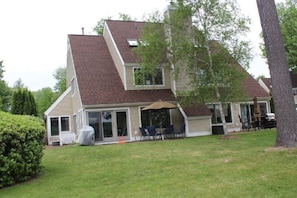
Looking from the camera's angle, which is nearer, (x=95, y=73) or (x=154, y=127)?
(x=154, y=127)

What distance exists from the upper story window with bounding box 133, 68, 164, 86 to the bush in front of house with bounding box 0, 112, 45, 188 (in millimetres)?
11769

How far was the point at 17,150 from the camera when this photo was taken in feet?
24.9

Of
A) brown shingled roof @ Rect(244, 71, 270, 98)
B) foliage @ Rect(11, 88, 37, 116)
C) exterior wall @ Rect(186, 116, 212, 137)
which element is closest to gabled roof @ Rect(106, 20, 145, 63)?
exterior wall @ Rect(186, 116, 212, 137)

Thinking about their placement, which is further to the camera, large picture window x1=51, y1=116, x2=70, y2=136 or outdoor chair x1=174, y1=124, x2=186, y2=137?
large picture window x1=51, y1=116, x2=70, y2=136

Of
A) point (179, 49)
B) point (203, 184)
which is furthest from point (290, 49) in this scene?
point (203, 184)

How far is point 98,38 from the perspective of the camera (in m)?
24.3

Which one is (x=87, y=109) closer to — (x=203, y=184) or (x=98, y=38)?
(x=98, y=38)

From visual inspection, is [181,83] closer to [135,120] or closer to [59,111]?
[135,120]

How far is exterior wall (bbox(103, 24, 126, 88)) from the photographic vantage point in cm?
2078

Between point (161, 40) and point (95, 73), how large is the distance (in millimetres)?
5324

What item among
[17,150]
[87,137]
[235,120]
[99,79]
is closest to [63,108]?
A: [99,79]

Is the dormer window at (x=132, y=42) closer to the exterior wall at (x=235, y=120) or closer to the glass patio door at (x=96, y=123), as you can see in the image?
the glass patio door at (x=96, y=123)

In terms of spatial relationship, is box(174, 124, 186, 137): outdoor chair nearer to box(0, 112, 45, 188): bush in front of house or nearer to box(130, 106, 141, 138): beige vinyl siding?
box(130, 106, 141, 138): beige vinyl siding

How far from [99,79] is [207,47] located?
7180 millimetres
